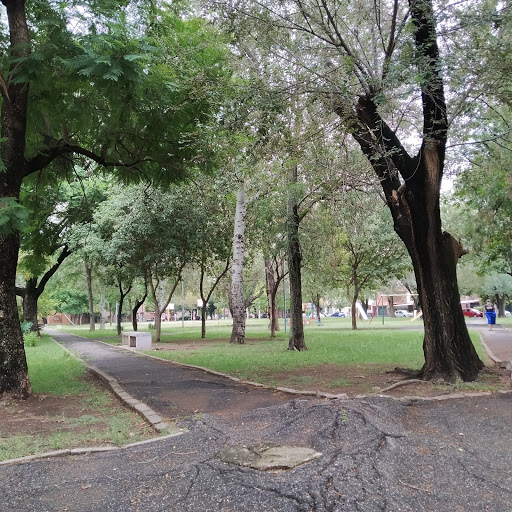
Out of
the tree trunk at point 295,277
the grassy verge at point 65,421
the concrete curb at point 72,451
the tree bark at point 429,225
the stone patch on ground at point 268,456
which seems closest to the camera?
the stone patch on ground at point 268,456

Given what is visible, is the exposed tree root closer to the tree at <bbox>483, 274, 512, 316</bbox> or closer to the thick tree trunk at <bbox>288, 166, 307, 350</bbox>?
the thick tree trunk at <bbox>288, 166, 307, 350</bbox>

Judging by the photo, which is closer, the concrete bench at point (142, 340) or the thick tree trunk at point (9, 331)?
the thick tree trunk at point (9, 331)

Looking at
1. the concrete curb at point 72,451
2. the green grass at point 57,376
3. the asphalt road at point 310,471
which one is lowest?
the green grass at point 57,376

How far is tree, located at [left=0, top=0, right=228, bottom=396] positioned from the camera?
6.25 meters

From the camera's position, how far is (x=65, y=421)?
5.97 meters

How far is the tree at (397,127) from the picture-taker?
7504 millimetres

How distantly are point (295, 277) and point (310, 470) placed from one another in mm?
10319

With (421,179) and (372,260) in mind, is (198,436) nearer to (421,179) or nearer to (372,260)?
(421,179)

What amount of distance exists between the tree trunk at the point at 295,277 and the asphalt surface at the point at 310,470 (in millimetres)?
8294

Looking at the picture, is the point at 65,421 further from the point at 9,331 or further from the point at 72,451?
the point at 9,331

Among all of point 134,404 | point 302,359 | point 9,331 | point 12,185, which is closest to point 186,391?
point 134,404

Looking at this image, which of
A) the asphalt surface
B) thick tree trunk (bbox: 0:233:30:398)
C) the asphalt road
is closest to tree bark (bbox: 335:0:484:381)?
the asphalt surface

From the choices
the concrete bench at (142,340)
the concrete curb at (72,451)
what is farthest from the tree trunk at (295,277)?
the concrete curb at (72,451)

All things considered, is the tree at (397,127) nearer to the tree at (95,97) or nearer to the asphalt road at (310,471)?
the tree at (95,97)
